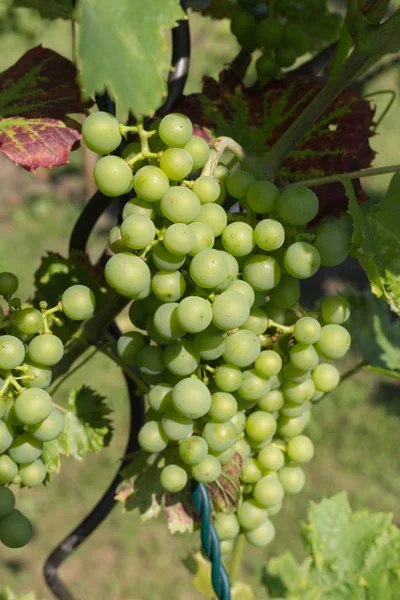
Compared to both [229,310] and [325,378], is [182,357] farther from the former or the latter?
[325,378]

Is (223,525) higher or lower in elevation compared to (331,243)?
lower

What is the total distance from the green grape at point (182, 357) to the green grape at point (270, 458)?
17cm

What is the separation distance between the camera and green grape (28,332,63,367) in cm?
56

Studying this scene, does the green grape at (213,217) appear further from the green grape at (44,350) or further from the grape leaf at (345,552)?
the grape leaf at (345,552)

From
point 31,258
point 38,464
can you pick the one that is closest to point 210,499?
point 38,464

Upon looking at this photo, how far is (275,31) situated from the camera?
75 cm

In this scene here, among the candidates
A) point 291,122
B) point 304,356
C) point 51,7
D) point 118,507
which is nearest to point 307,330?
point 304,356

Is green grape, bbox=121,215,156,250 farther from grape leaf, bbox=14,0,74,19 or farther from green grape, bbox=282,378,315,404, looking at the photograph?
grape leaf, bbox=14,0,74,19

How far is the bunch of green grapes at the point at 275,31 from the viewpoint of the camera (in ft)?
2.45

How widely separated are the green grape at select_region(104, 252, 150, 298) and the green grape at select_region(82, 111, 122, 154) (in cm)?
8

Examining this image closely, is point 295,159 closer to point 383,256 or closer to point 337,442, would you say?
point 383,256

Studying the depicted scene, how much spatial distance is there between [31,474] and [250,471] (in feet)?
0.74

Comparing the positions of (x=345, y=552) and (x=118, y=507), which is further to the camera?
(x=118, y=507)

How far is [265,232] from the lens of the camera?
55 centimetres
